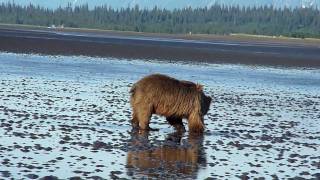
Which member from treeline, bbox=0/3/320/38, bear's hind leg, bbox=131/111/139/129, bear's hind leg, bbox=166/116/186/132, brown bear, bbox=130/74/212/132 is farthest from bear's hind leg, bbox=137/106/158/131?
treeline, bbox=0/3/320/38

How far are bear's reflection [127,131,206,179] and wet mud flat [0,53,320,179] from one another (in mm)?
19

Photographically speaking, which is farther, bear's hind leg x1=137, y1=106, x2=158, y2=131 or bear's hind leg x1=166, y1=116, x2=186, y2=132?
bear's hind leg x1=166, y1=116, x2=186, y2=132

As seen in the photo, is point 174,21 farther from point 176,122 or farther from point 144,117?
point 144,117

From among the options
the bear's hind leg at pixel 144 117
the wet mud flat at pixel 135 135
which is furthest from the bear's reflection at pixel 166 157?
the bear's hind leg at pixel 144 117

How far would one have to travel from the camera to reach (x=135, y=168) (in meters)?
13.7

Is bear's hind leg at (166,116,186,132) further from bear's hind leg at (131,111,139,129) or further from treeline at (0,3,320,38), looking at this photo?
treeline at (0,3,320,38)

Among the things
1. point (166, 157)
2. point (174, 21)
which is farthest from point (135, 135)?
A: point (174, 21)

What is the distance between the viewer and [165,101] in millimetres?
18547

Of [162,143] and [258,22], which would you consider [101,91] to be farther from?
[258,22]

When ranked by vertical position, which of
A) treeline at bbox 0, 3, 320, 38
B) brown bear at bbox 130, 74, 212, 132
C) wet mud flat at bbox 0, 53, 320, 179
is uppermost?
brown bear at bbox 130, 74, 212, 132

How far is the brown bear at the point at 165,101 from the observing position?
1842 cm

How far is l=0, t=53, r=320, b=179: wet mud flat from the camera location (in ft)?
45.2

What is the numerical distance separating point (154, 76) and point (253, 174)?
5428 millimetres

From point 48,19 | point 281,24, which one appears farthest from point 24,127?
point 281,24
